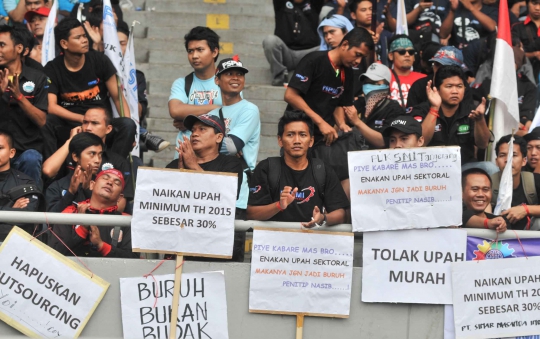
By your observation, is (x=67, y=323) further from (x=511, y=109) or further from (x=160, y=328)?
(x=511, y=109)

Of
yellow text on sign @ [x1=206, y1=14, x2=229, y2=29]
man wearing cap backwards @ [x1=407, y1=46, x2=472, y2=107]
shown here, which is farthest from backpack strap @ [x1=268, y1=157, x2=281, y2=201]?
yellow text on sign @ [x1=206, y1=14, x2=229, y2=29]

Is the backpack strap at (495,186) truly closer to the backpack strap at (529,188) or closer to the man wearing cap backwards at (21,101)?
the backpack strap at (529,188)

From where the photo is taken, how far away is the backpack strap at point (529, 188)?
892 centimetres

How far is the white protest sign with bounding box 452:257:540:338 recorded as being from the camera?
7.49 meters

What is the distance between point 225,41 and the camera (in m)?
13.6

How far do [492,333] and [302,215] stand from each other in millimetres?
1657

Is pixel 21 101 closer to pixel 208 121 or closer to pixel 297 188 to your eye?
pixel 208 121

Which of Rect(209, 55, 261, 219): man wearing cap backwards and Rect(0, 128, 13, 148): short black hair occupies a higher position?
Rect(209, 55, 261, 219): man wearing cap backwards

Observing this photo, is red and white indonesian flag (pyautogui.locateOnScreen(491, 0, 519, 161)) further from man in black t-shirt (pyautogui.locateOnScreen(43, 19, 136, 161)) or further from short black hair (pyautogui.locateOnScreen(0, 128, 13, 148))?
short black hair (pyautogui.locateOnScreen(0, 128, 13, 148))

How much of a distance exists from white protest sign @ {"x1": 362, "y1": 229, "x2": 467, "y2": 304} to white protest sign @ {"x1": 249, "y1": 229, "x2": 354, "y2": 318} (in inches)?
6.6

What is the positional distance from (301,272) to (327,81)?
243 centimetres

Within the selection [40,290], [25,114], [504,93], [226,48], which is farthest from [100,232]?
[226,48]

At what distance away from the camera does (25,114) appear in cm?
952

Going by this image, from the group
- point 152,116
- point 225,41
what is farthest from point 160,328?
point 225,41
